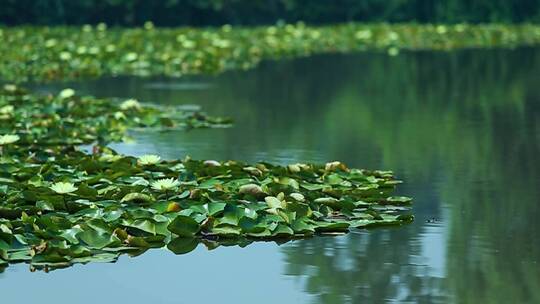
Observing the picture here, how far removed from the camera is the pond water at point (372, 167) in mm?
5074

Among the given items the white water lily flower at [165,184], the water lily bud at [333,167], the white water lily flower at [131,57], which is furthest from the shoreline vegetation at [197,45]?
the white water lily flower at [165,184]

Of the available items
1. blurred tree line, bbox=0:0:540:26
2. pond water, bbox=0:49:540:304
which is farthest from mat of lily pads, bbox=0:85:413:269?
blurred tree line, bbox=0:0:540:26

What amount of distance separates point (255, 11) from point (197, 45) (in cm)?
734

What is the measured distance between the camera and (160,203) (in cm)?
602

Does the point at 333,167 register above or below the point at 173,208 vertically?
above

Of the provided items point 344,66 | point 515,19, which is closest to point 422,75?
point 344,66

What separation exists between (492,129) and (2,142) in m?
3.67

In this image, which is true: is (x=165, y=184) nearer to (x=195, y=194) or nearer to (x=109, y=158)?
(x=195, y=194)

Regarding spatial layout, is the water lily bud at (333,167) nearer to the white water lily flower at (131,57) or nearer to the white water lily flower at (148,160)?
the white water lily flower at (148,160)

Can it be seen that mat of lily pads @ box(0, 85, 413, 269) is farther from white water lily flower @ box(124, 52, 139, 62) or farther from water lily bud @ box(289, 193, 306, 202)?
white water lily flower @ box(124, 52, 139, 62)

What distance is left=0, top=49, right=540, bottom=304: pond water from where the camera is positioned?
5074 mm

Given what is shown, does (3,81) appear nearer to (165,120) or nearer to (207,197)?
(165,120)

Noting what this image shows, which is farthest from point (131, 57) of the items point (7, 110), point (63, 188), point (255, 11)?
point (63, 188)

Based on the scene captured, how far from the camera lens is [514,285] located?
5031 millimetres
